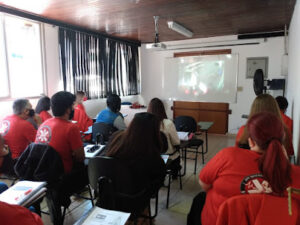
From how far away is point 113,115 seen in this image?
10.4 feet

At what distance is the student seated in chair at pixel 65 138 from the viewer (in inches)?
74.6

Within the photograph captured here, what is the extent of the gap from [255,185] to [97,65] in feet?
16.1

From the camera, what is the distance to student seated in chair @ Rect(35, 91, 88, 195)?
1.90m

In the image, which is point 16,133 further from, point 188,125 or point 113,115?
point 188,125

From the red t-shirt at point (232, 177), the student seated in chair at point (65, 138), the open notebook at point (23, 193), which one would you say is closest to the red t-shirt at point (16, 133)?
the student seated in chair at point (65, 138)

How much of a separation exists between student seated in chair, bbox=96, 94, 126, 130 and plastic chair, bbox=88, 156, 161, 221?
146 centimetres

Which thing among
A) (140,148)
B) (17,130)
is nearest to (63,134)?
(140,148)

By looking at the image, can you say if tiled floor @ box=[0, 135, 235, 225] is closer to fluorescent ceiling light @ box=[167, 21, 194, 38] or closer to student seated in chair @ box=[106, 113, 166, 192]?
student seated in chair @ box=[106, 113, 166, 192]

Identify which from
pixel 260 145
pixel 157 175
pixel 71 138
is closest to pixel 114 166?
pixel 157 175

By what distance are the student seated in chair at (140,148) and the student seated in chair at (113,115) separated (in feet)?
4.81

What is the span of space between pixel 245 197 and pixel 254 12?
373cm

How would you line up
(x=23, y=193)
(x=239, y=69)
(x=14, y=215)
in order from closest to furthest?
(x=14, y=215) → (x=23, y=193) → (x=239, y=69)

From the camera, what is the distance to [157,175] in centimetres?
176

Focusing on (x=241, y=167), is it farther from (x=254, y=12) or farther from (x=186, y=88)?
(x=186, y=88)
